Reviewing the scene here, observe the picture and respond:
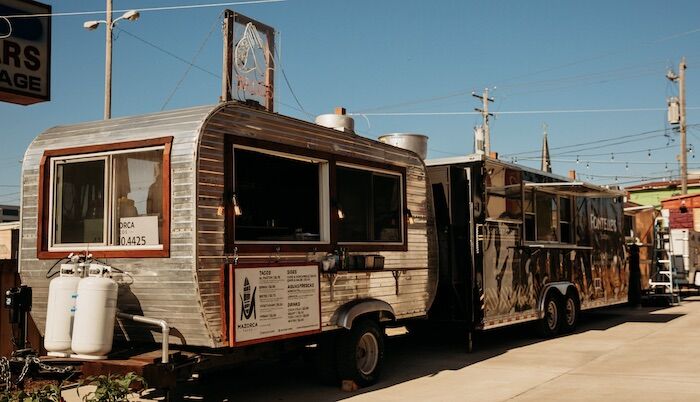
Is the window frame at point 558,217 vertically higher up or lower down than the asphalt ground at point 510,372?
higher up

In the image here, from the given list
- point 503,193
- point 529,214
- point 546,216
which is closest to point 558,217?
point 546,216

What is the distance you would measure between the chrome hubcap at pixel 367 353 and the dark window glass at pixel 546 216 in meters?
5.04

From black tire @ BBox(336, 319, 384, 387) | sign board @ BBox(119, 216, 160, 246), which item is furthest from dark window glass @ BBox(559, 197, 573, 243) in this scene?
sign board @ BBox(119, 216, 160, 246)

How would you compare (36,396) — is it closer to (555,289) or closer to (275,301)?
(275,301)

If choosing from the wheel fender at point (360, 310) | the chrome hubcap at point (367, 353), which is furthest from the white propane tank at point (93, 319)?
the chrome hubcap at point (367, 353)

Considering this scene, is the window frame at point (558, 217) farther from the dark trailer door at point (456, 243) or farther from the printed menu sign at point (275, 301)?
the printed menu sign at point (275, 301)

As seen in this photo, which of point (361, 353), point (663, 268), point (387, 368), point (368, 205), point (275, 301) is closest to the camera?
point (275, 301)

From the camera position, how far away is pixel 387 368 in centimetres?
994

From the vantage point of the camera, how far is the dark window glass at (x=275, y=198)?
23.2 feet

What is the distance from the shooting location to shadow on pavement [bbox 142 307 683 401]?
27.0ft

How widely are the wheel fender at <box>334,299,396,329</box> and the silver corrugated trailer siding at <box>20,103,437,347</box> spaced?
100 mm

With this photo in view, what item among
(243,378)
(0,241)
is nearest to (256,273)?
(243,378)

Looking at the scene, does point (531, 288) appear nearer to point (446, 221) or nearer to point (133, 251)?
point (446, 221)

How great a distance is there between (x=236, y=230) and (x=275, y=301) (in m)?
0.82
